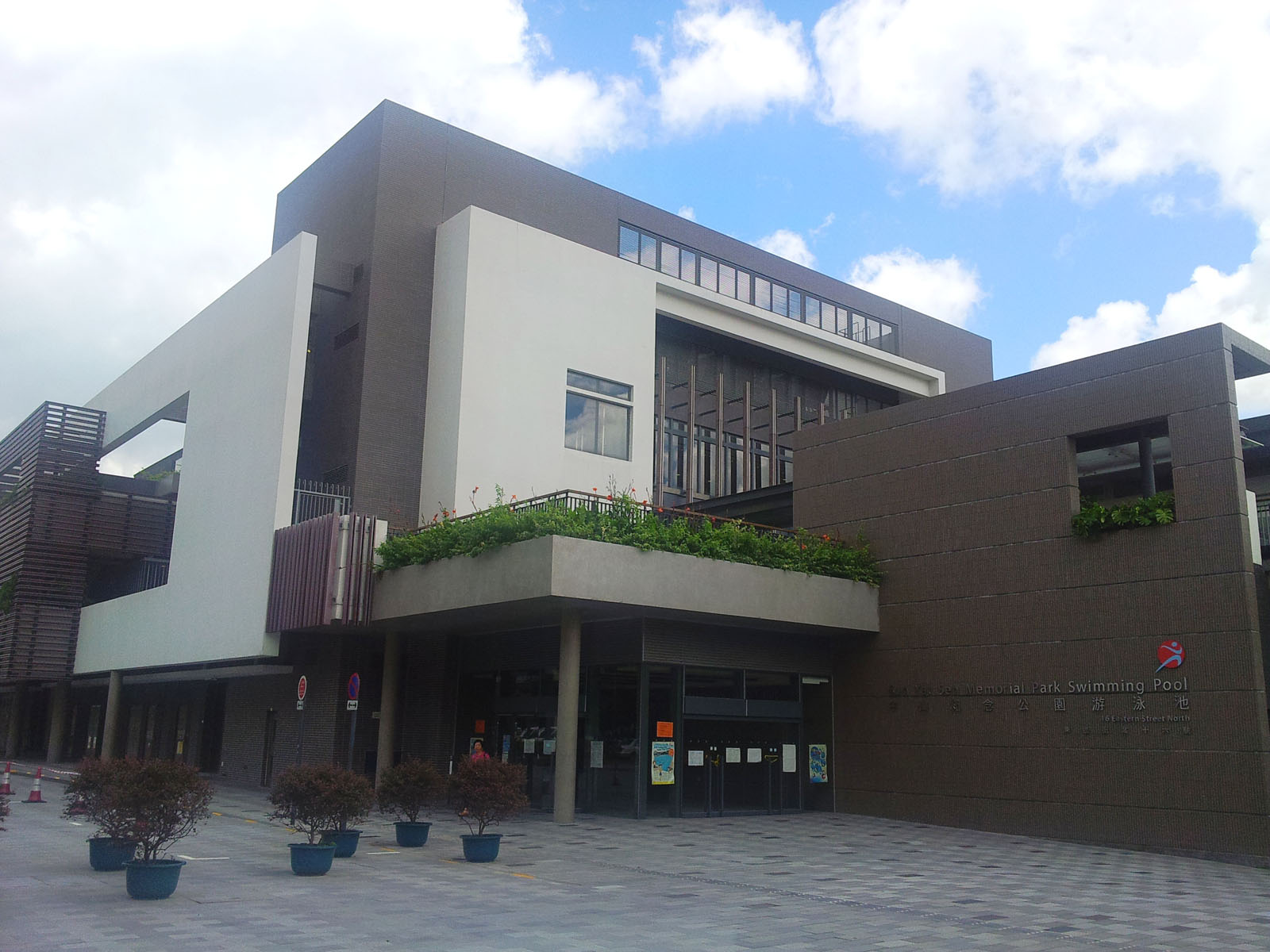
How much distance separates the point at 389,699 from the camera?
2566 centimetres

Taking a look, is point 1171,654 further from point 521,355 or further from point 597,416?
point 521,355

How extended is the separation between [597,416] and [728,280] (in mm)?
9632

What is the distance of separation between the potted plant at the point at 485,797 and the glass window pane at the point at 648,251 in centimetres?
2152

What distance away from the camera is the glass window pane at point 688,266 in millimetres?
35938

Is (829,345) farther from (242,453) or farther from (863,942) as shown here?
(863,942)

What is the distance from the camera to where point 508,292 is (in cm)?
2841

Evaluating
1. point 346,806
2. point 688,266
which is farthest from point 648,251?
point 346,806

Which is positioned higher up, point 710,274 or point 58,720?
point 710,274

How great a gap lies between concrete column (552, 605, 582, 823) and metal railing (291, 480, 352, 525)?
773 cm

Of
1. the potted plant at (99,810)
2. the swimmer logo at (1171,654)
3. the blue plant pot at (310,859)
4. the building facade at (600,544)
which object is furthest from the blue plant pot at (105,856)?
the swimmer logo at (1171,654)

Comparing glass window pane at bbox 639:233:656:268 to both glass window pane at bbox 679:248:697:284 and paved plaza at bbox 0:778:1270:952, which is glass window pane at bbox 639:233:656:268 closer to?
glass window pane at bbox 679:248:697:284

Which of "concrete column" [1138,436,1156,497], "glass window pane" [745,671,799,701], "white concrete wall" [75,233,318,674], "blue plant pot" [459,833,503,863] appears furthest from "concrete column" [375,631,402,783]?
"concrete column" [1138,436,1156,497]

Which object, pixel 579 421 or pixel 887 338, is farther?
pixel 887 338

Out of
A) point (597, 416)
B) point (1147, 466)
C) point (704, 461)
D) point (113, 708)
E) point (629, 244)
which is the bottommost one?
point (113, 708)
